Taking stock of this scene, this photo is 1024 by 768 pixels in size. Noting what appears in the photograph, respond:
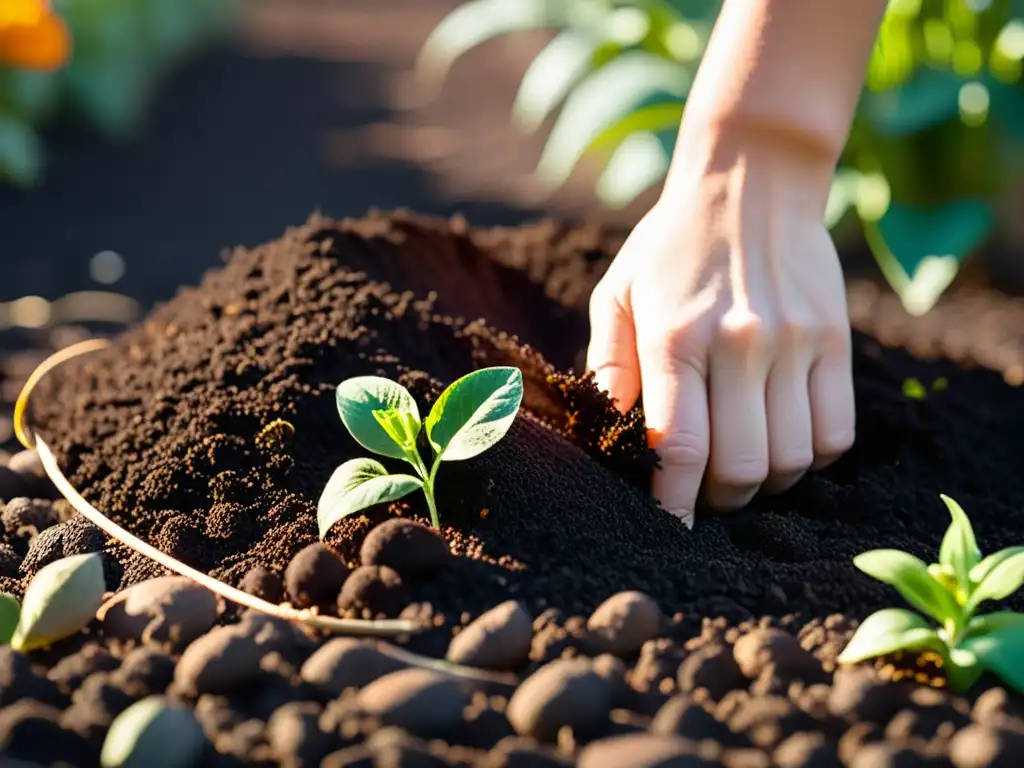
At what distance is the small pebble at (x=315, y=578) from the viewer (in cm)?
104

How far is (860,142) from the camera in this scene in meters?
2.91

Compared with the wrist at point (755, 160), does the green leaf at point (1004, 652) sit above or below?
below

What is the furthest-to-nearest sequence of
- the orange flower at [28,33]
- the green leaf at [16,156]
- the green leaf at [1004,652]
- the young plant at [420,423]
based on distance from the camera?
the green leaf at [16,156] < the orange flower at [28,33] < the young plant at [420,423] < the green leaf at [1004,652]

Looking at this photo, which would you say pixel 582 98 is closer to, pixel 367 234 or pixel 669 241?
pixel 367 234

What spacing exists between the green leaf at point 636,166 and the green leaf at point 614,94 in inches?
4.3

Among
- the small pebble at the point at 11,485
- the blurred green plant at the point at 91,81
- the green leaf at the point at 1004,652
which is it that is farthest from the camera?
the blurred green plant at the point at 91,81

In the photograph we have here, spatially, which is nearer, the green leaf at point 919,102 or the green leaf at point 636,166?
the green leaf at point 919,102

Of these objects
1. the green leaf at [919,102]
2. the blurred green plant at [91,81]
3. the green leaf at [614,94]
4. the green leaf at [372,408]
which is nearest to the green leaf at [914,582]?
the green leaf at [372,408]

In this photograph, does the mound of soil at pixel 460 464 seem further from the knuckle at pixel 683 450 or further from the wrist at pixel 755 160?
the wrist at pixel 755 160

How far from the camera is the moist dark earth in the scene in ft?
2.87

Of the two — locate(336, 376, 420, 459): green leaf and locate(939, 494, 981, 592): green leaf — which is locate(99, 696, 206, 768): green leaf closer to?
locate(336, 376, 420, 459): green leaf

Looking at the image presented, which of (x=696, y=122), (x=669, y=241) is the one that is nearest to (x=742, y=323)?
(x=669, y=241)

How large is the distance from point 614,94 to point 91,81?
240 centimetres

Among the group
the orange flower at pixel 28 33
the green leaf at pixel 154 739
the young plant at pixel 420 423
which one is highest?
the orange flower at pixel 28 33
